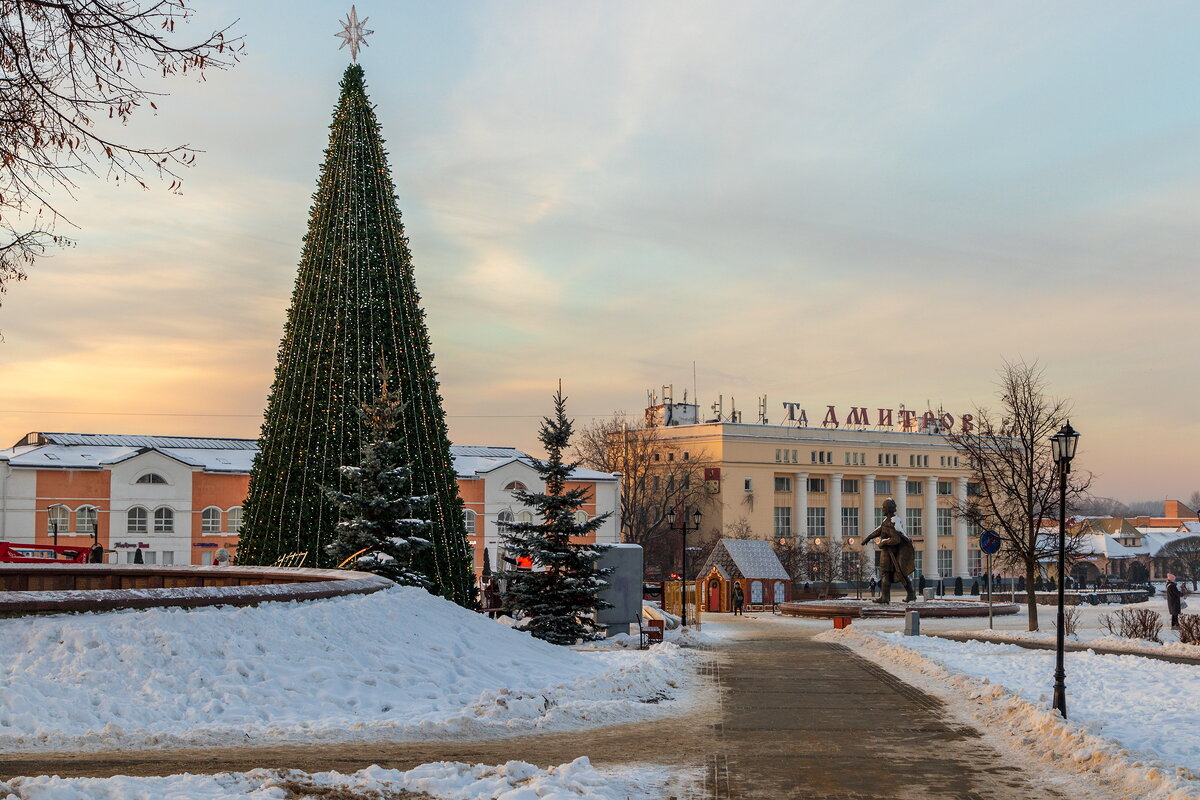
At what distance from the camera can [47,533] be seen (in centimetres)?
5938

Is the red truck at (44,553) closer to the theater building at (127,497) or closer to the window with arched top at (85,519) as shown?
the theater building at (127,497)

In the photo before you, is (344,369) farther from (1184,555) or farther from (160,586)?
(1184,555)

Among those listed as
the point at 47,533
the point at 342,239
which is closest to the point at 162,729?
the point at 342,239

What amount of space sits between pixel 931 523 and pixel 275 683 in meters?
105

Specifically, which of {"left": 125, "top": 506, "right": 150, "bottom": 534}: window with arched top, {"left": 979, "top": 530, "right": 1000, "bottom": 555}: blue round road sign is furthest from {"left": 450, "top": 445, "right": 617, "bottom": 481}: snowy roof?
{"left": 979, "top": 530, "right": 1000, "bottom": 555}: blue round road sign

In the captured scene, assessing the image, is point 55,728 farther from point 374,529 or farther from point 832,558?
point 832,558

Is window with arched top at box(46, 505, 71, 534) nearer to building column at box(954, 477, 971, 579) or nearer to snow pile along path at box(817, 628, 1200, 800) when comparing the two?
snow pile along path at box(817, 628, 1200, 800)

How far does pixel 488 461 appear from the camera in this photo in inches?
2857

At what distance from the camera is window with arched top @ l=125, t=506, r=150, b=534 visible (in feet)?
201

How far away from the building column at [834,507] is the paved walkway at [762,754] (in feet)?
302

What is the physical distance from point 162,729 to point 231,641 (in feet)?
7.48

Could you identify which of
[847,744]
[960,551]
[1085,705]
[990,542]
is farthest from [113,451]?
[960,551]

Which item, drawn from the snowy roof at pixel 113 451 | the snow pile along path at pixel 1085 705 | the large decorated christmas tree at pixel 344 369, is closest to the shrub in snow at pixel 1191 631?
the snow pile along path at pixel 1085 705

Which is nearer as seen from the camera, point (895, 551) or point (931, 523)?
point (895, 551)
